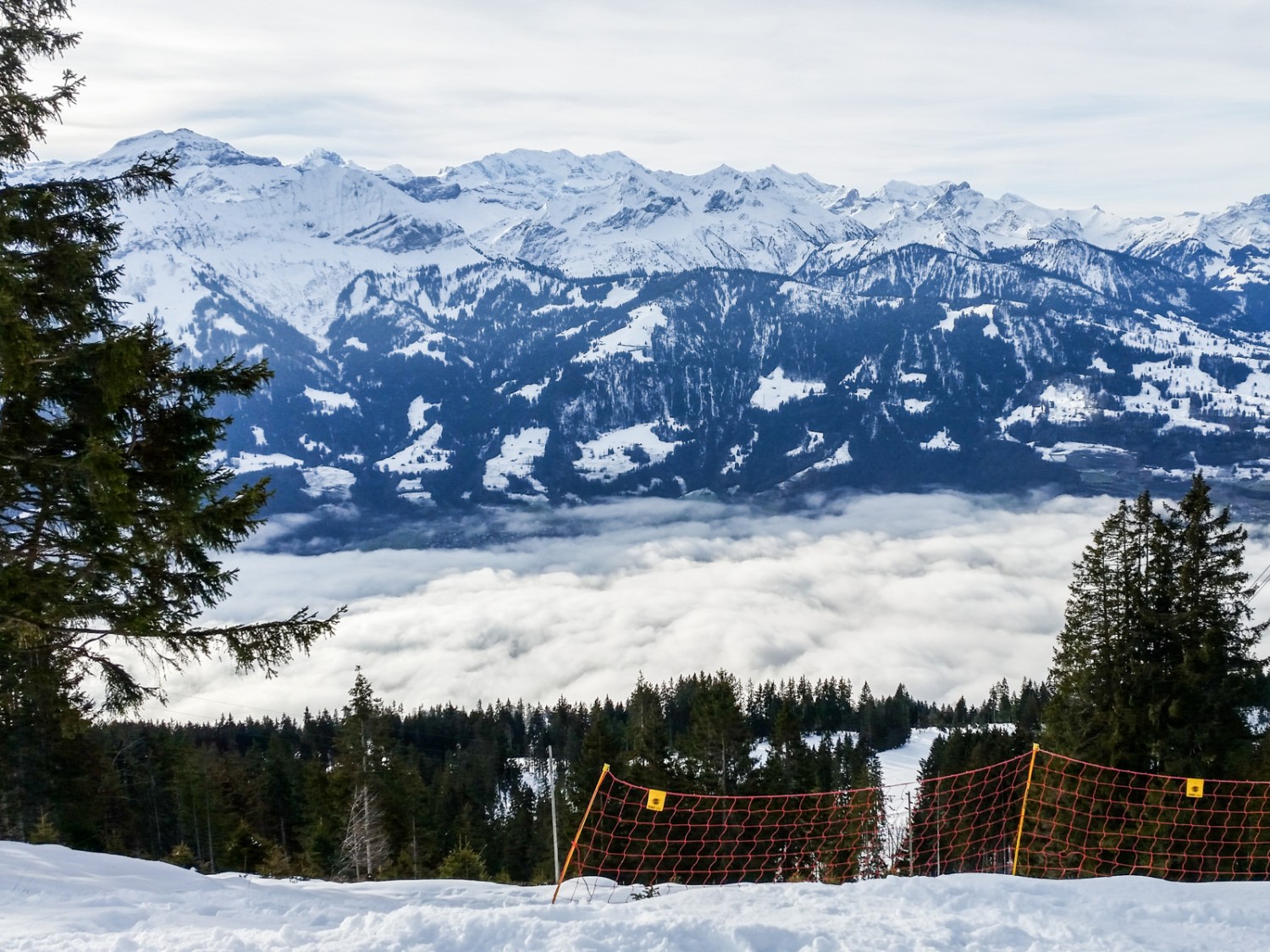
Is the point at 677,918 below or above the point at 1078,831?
above

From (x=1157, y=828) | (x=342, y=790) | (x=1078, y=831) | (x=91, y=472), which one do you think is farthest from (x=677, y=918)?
(x=342, y=790)

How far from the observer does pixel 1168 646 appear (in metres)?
24.3

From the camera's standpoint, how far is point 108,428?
12.0 m

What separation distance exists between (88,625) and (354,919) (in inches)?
244

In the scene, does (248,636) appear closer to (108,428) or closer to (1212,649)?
(108,428)

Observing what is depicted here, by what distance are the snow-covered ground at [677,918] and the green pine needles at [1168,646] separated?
13.5 meters

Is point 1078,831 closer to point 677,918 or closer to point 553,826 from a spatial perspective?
point 553,826

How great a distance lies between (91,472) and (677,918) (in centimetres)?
784

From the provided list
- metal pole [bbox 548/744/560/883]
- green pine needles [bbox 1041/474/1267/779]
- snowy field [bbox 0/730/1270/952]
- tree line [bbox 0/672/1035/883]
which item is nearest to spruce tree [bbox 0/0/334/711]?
tree line [bbox 0/672/1035/883]

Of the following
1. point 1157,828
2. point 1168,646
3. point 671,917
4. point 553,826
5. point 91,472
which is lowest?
point 553,826

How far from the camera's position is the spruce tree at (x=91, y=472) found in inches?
457

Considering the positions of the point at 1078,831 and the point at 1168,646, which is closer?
the point at 1168,646

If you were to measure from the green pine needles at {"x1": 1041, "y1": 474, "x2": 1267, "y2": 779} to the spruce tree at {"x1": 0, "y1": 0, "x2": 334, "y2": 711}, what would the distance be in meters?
20.1

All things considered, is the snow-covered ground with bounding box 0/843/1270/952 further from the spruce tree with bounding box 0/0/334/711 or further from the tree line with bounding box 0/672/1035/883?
the tree line with bounding box 0/672/1035/883
